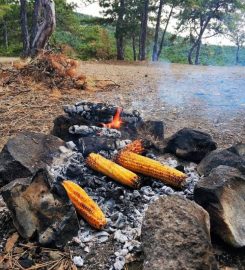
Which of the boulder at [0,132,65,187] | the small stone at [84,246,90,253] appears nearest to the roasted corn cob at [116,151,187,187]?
the boulder at [0,132,65,187]

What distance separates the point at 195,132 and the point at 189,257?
2.34 m

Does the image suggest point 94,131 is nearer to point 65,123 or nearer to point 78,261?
point 65,123

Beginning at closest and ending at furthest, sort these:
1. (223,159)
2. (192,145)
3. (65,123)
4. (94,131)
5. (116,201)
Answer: (116,201) → (223,159) → (192,145) → (94,131) → (65,123)

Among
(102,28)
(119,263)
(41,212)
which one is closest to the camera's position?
(119,263)

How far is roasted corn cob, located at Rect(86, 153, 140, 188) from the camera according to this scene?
10.8 feet

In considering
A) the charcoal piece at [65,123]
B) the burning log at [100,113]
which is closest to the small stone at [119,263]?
the charcoal piece at [65,123]

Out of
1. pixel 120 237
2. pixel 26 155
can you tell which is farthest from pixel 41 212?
pixel 26 155

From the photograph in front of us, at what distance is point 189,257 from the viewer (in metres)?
2.23

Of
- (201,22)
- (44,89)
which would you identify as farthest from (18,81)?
(201,22)

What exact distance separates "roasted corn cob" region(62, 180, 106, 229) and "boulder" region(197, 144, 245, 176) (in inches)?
55.9

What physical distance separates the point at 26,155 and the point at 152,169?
4.74 ft

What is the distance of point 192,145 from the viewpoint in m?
4.23

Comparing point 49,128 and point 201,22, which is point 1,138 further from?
point 201,22

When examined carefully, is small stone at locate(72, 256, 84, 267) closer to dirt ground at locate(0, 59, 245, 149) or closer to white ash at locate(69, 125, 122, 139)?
white ash at locate(69, 125, 122, 139)
